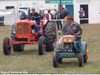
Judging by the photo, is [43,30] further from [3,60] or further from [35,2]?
[35,2]

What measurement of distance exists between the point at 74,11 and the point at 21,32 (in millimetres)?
→ 30404

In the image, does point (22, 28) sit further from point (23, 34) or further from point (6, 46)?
point (6, 46)

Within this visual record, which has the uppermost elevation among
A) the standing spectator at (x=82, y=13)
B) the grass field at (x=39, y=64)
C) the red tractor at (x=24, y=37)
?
the red tractor at (x=24, y=37)

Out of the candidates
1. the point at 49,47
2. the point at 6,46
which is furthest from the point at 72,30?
the point at 49,47

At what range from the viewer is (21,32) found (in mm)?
18797

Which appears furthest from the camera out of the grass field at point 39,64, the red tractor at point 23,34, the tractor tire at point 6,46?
the red tractor at point 23,34

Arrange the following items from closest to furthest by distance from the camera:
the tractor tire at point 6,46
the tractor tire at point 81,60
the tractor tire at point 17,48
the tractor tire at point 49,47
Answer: the tractor tire at point 81,60 < the tractor tire at point 6,46 < the tractor tire at point 49,47 < the tractor tire at point 17,48

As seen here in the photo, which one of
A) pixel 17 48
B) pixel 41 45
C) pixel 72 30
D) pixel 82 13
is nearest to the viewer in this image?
pixel 72 30

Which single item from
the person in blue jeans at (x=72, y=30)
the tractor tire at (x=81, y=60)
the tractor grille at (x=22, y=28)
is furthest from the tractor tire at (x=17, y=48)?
the tractor tire at (x=81, y=60)

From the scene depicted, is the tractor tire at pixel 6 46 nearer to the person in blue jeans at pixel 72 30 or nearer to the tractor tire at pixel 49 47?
the tractor tire at pixel 49 47

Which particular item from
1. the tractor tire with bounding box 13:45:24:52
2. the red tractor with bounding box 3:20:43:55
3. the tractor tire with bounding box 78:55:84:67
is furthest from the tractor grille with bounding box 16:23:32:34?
the tractor tire with bounding box 78:55:84:67

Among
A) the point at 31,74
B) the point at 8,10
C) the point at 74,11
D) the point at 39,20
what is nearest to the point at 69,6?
the point at 74,11

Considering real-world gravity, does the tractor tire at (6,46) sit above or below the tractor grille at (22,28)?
below

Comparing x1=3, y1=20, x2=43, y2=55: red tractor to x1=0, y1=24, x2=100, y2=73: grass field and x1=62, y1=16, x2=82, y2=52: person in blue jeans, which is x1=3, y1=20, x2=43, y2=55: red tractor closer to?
x1=0, y1=24, x2=100, y2=73: grass field
